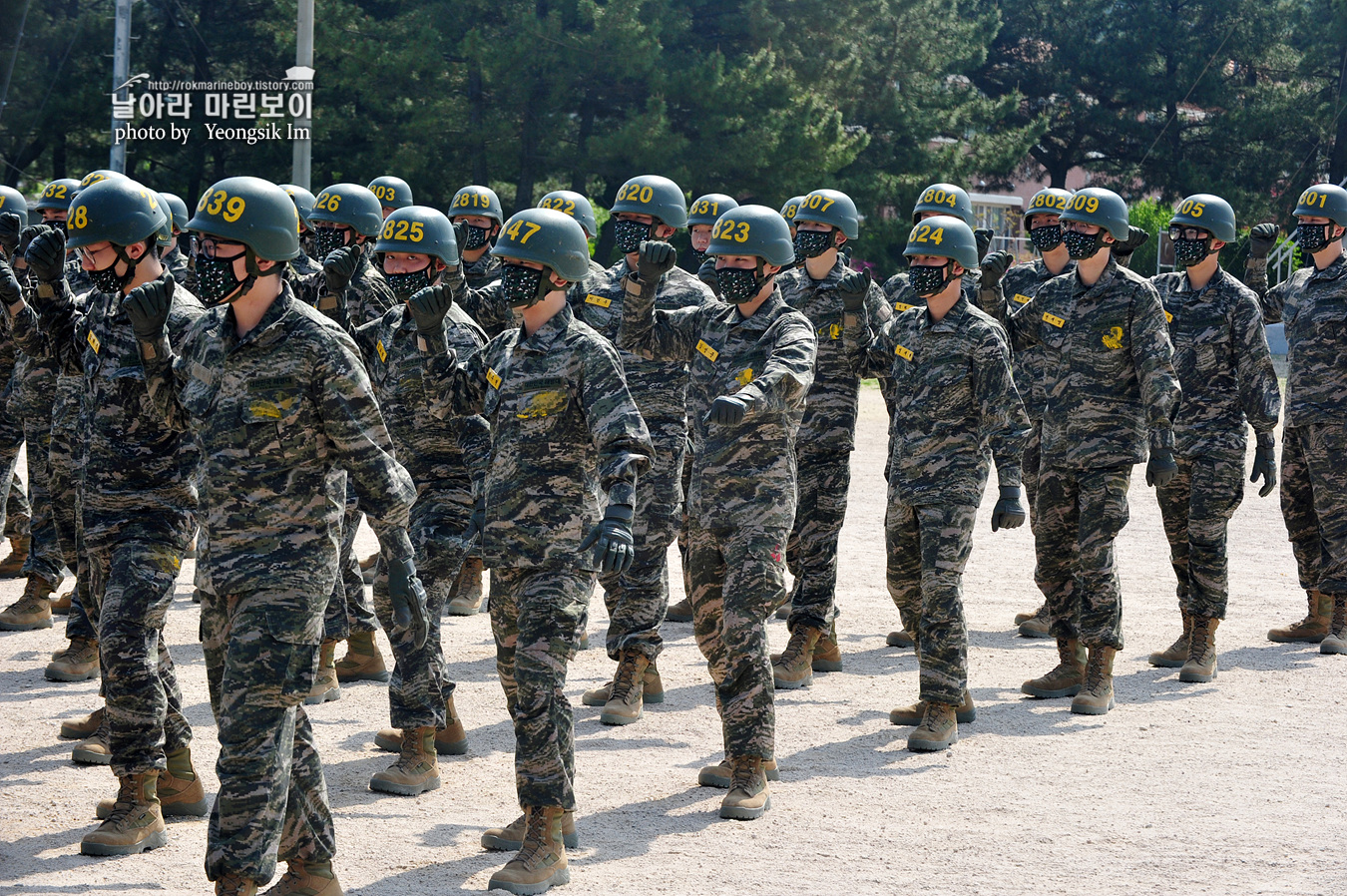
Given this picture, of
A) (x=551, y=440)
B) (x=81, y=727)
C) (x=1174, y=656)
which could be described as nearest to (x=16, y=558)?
(x=81, y=727)

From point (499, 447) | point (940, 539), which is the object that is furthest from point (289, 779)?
point (940, 539)

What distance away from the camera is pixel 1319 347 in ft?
34.6

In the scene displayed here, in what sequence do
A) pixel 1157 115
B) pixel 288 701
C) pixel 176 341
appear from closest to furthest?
pixel 288 701 → pixel 176 341 → pixel 1157 115

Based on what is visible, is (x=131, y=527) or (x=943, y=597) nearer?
(x=131, y=527)

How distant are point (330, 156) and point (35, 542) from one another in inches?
838

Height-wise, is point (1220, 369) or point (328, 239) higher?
point (328, 239)

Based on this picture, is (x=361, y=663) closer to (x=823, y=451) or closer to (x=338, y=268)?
(x=338, y=268)

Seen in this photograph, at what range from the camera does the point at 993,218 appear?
4178 cm

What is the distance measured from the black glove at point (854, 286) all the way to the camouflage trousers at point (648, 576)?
1.35m

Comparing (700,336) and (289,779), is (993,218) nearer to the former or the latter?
(700,336)

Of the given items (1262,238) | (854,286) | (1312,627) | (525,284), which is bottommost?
(1312,627)

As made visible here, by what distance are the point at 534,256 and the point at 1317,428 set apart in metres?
6.76

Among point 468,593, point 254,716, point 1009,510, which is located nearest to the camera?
point 254,716

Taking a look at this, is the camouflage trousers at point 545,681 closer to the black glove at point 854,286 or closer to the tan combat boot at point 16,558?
the black glove at point 854,286
